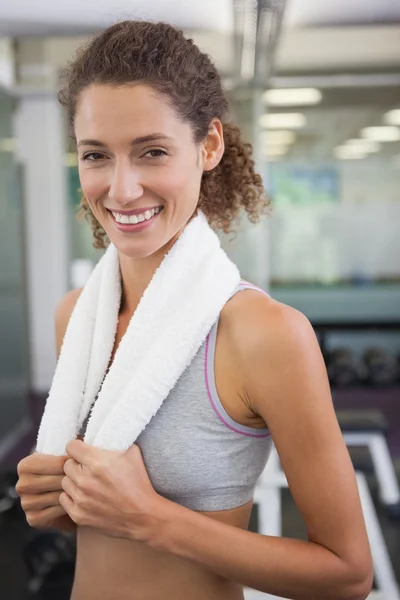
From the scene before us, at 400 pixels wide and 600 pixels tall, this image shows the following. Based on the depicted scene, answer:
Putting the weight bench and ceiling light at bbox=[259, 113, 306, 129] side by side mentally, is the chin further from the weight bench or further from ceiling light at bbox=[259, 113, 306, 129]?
ceiling light at bbox=[259, 113, 306, 129]

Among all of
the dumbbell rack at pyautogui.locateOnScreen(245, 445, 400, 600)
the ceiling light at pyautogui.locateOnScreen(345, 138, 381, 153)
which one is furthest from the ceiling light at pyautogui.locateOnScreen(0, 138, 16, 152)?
the ceiling light at pyautogui.locateOnScreen(345, 138, 381, 153)

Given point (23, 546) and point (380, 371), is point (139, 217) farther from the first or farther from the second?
point (380, 371)

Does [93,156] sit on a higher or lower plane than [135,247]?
higher

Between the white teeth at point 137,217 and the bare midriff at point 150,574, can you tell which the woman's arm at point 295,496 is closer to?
the bare midriff at point 150,574

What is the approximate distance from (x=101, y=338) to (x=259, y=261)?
13.1 feet

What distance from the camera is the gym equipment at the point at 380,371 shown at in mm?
4918

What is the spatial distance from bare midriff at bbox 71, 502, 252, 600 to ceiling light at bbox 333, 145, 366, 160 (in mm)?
5205

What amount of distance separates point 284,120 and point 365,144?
2.54ft

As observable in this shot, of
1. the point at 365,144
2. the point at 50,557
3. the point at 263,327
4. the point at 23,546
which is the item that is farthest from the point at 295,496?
the point at 365,144

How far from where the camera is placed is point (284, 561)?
2.51ft

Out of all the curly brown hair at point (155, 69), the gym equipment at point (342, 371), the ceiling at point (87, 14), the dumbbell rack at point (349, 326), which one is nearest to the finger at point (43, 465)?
the curly brown hair at point (155, 69)

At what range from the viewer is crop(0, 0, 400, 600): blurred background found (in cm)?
405

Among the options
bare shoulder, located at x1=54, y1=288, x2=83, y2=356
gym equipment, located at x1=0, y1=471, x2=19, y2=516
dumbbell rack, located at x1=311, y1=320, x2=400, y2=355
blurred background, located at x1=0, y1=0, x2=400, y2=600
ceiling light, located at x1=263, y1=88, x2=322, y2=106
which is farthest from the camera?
ceiling light, located at x1=263, y1=88, x2=322, y2=106

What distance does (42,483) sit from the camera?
0.85 m
